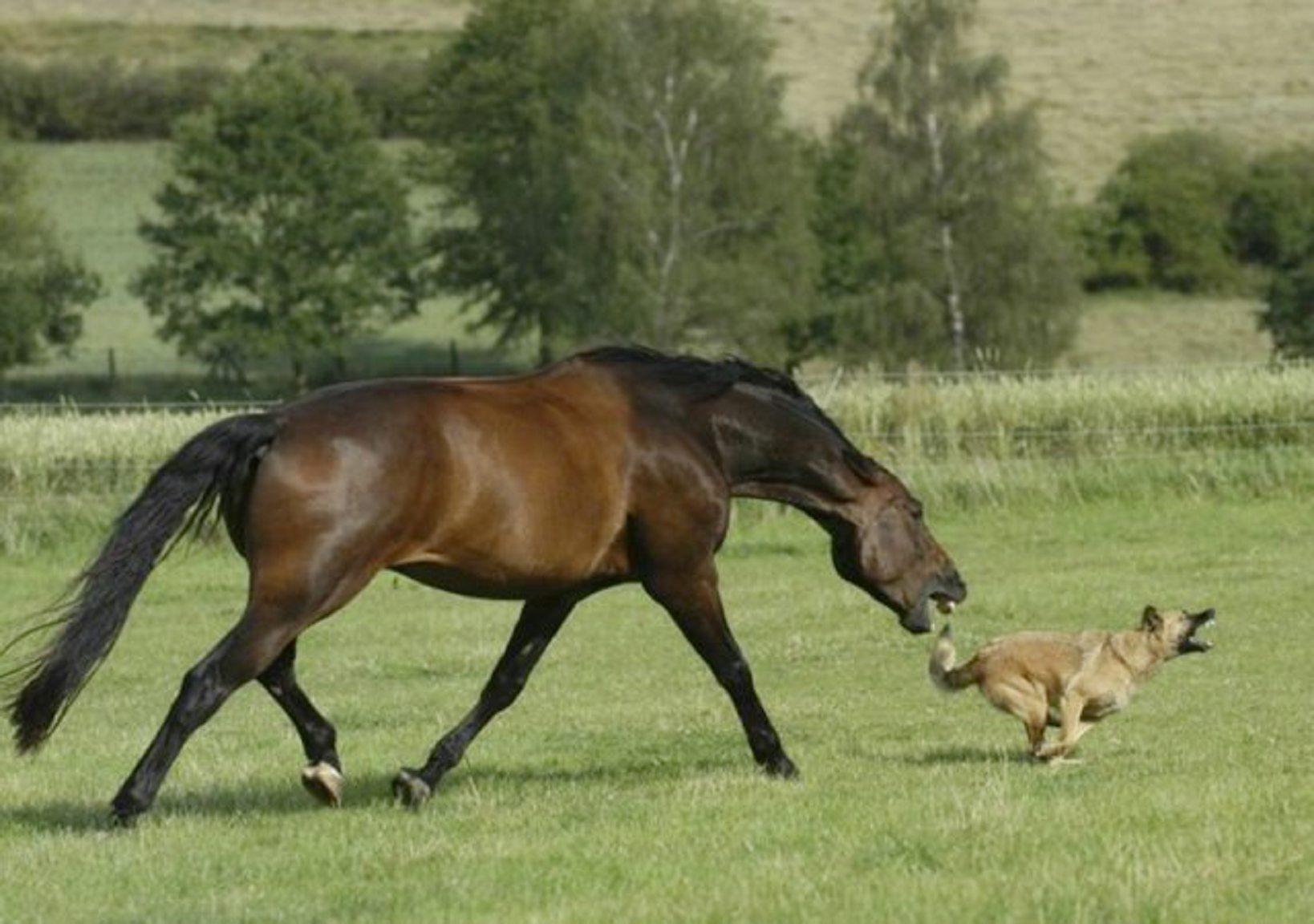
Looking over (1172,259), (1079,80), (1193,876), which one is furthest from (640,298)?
(1193,876)

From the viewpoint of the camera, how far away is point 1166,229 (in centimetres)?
7800

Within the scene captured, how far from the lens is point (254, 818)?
34.7 feet

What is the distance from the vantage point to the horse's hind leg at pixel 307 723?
1080 cm

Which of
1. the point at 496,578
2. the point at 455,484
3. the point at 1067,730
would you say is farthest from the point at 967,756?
the point at 455,484

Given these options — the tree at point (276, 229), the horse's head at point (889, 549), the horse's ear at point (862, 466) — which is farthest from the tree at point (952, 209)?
the horse's ear at point (862, 466)

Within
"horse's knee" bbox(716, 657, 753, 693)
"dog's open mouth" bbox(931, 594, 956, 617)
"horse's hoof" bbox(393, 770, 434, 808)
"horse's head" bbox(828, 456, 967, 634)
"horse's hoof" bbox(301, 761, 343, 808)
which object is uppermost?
"horse's head" bbox(828, 456, 967, 634)

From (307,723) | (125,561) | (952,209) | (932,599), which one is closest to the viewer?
(125,561)

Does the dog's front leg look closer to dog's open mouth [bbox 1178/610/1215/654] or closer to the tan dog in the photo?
the tan dog

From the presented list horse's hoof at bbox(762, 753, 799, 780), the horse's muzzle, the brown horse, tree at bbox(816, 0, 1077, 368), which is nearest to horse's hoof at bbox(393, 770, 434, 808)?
the brown horse

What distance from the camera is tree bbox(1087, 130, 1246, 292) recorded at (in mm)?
76938

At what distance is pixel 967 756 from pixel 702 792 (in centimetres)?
185

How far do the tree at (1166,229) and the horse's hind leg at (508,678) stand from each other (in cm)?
6692

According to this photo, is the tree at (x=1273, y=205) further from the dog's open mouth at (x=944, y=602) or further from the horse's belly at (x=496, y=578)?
the horse's belly at (x=496, y=578)

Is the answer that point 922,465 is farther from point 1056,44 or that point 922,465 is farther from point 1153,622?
point 1056,44
